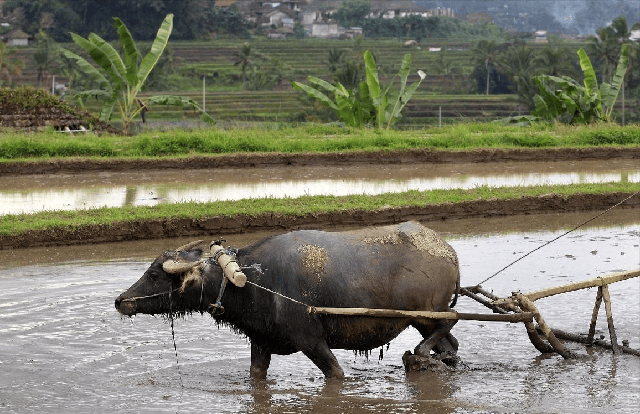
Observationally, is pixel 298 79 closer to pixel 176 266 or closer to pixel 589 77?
pixel 589 77

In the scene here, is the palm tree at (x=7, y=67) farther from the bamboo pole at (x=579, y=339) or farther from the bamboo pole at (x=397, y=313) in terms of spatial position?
the bamboo pole at (x=397, y=313)

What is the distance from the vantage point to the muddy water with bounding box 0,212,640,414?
5.58 meters

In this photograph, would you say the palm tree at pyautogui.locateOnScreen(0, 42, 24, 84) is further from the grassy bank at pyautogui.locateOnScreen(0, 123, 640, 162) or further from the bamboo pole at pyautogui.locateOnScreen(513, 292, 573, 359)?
the bamboo pole at pyautogui.locateOnScreen(513, 292, 573, 359)

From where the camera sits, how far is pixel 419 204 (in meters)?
11.1

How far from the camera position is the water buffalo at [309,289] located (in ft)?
18.4

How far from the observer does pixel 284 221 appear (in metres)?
10.4

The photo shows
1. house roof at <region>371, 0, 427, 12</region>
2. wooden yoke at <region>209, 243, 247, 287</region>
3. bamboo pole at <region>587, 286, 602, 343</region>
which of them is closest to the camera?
wooden yoke at <region>209, 243, 247, 287</region>

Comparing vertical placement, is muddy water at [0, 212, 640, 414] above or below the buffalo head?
below

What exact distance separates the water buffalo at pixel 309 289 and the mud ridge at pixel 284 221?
14.3 feet

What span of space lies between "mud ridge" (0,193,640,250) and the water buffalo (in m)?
4.36

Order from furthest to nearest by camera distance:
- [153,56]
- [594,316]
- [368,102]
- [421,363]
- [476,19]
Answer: [476,19] < [368,102] < [153,56] < [594,316] < [421,363]

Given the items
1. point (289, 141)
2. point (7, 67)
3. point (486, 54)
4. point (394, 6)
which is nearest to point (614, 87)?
point (289, 141)

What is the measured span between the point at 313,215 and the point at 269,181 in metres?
3.53

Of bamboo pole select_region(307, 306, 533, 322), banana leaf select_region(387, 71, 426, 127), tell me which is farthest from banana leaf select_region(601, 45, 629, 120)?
bamboo pole select_region(307, 306, 533, 322)
